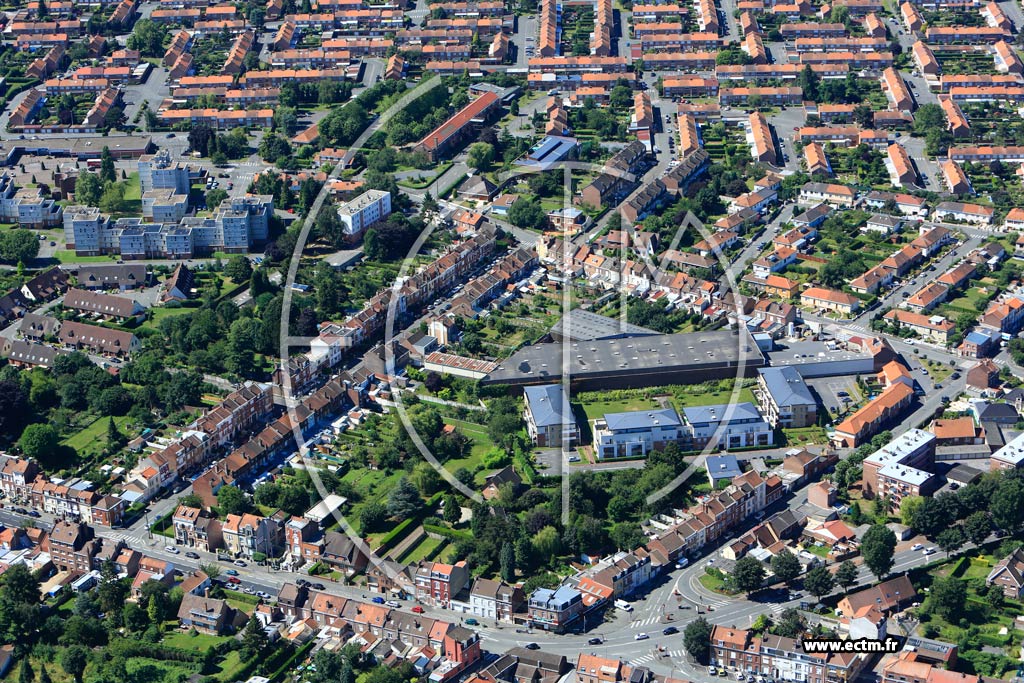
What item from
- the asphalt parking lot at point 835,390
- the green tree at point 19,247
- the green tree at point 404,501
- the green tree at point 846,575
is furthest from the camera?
the green tree at point 19,247

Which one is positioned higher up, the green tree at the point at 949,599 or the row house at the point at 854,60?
the row house at the point at 854,60

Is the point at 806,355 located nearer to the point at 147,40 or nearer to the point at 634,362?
the point at 634,362

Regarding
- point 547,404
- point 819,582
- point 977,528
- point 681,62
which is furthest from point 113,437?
point 681,62

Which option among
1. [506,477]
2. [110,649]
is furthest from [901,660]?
[110,649]

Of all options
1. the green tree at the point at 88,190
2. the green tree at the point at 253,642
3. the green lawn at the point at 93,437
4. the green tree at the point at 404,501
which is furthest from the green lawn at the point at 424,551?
the green tree at the point at 88,190

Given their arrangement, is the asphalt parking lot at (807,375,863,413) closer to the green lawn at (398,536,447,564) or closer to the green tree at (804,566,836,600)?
the green tree at (804,566,836,600)

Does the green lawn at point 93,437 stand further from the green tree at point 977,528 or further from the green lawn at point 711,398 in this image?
the green tree at point 977,528

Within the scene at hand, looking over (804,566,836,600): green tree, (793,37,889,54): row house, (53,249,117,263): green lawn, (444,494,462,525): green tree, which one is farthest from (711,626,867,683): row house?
(793,37,889,54): row house
